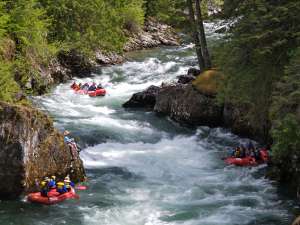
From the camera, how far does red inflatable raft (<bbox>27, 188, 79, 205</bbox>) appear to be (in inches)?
490

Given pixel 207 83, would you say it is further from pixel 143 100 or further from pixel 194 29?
pixel 143 100

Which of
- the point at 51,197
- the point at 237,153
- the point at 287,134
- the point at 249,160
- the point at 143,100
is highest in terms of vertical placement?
the point at 287,134

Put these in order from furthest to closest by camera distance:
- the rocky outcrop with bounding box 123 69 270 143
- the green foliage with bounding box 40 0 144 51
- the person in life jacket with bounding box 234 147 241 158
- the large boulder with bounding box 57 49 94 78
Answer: the large boulder with bounding box 57 49 94 78, the green foliage with bounding box 40 0 144 51, the rocky outcrop with bounding box 123 69 270 143, the person in life jacket with bounding box 234 147 241 158

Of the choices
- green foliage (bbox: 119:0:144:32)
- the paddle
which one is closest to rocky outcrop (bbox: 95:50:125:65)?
green foliage (bbox: 119:0:144:32)

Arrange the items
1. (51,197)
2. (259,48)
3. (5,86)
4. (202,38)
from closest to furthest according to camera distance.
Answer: (51,197) → (259,48) → (5,86) → (202,38)

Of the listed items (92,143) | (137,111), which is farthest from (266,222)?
(137,111)

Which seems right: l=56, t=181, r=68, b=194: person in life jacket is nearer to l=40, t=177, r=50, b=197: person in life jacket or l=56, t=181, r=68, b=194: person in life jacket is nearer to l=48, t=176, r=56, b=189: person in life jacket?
l=48, t=176, r=56, b=189: person in life jacket

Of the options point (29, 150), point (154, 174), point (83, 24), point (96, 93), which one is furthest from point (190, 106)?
point (83, 24)

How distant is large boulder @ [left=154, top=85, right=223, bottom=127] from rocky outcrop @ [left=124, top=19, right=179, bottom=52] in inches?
640

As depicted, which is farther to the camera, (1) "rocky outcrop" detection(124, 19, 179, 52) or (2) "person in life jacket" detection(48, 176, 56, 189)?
(1) "rocky outcrop" detection(124, 19, 179, 52)

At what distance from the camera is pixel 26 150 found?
1262 cm

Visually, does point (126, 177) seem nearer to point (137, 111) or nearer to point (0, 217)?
point (0, 217)

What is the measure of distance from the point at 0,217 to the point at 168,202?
165 inches

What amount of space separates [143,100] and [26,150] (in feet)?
35.4
